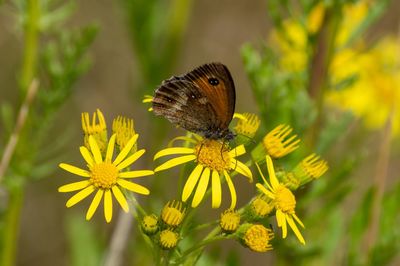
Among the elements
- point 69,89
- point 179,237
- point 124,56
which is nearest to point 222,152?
A: point 179,237

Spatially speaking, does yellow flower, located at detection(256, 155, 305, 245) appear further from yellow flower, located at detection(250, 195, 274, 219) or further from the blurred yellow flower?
the blurred yellow flower

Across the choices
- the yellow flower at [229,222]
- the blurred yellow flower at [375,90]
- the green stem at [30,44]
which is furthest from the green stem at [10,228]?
the blurred yellow flower at [375,90]

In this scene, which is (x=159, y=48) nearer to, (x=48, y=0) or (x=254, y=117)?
(x=48, y=0)

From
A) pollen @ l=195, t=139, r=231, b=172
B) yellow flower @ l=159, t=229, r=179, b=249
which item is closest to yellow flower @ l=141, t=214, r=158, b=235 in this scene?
yellow flower @ l=159, t=229, r=179, b=249

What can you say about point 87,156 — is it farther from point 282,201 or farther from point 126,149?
point 282,201

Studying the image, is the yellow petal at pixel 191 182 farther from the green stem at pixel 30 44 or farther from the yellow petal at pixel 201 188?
the green stem at pixel 30 44

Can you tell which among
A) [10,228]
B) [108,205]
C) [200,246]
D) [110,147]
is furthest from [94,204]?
[10,228]
